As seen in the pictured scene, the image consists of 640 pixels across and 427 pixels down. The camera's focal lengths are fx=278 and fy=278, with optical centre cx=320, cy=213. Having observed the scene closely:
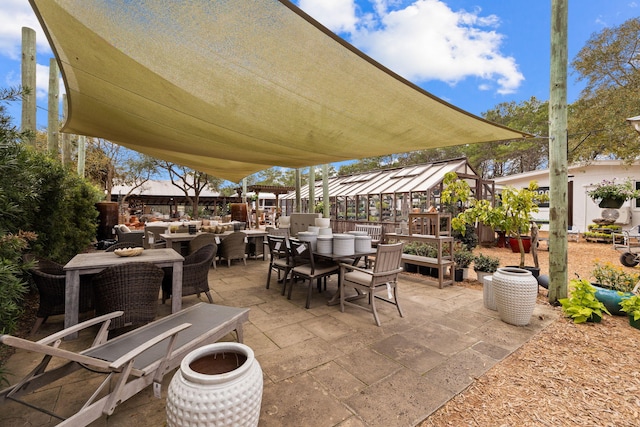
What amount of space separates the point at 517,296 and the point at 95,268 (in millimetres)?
4439

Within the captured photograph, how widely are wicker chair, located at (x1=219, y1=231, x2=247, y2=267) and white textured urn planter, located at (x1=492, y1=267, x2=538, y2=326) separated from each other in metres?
4.84

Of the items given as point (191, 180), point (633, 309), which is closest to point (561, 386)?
point (633, 309)

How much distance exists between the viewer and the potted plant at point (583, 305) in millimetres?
3180

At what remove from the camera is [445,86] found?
1710 inches

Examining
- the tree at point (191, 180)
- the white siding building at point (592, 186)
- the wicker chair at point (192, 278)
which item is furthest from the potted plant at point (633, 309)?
the tree at point (191, 180)

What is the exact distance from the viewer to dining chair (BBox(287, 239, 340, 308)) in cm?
373

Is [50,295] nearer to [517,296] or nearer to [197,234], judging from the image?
[197,234]

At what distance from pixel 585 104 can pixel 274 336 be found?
43.5 ft

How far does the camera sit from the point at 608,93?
9.17 meters

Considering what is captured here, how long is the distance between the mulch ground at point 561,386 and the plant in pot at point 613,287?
344 mm

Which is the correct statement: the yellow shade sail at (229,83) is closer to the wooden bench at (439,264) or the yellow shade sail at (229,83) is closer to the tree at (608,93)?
the wooden bench at (439,264)

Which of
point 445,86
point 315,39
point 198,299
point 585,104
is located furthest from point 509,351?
point 445,86

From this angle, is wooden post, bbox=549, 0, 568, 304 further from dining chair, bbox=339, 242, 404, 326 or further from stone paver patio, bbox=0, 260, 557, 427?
dining chair, bbox=339, 242, 404, 326

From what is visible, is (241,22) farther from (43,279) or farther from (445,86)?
(445,86)
